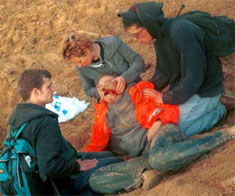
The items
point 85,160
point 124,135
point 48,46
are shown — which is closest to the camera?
point 85,160

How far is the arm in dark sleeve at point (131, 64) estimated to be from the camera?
340 cm

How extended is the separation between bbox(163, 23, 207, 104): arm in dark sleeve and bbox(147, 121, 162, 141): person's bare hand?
0.97ft

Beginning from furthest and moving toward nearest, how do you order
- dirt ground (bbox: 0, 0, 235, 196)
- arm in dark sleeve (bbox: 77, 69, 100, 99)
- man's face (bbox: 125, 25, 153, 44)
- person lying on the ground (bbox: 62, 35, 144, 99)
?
dirt ground (bbox: 0, 0, 235, 196) < arm in dark sleeve (bbox: 77, 69, 100, 99) < person lying on the ground (bbox: 62, 35, 144, 99) < man's face (bbox: 125, 25, 153, 44)

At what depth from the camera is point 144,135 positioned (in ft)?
11.2

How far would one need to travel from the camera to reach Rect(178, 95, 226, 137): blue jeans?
342cm

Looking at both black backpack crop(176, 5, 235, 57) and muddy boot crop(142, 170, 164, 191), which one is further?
black backpack crop(176, 5, 235, 57)

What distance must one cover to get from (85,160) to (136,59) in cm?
101

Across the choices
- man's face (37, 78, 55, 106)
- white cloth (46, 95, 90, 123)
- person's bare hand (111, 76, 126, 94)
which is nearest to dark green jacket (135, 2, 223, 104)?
person's bare hand (111, 76, 126, 94)

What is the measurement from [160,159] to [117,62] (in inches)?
39.9

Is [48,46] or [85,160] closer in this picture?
[85,160]

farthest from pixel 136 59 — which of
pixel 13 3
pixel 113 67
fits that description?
pixel 13 3

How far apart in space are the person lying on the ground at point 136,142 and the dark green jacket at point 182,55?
0.83 ft

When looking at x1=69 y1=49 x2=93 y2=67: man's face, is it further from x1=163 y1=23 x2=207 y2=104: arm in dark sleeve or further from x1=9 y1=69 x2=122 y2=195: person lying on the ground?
x1=163 y1=23 x2=207 y2=104: arm in dark sleeve

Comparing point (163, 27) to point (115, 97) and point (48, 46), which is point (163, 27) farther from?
point (48, 46)
